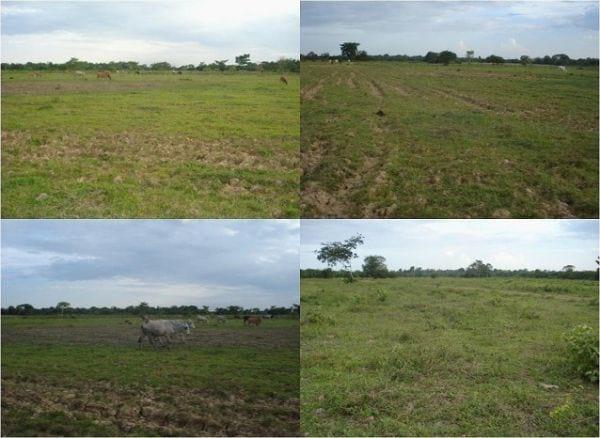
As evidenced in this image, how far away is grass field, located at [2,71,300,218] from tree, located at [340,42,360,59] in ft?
2.23

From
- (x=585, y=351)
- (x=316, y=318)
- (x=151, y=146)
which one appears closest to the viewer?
(x=585, y=351)

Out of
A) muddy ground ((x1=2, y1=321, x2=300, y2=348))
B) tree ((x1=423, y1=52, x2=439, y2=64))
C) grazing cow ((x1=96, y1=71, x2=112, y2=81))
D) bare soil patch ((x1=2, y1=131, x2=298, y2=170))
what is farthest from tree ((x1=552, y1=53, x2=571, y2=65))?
grazing cow ((x1=96, y1=71, x2=112, y2=81))

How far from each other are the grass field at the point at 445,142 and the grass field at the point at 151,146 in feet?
1.43

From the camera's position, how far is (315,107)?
729 centimetres

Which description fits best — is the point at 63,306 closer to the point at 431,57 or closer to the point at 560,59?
the point at 431,57

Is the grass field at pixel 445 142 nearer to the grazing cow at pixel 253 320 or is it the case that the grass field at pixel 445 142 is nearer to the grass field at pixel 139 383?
the grazing cow at pixel 253 320

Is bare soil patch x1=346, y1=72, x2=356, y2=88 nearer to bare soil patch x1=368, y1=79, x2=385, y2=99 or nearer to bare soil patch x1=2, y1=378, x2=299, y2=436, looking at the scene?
bare soil patch x1=368, y1=79, x2=385, y2=99

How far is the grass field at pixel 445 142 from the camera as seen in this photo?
6.08 metres

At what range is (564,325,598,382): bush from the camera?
5500 millimetres

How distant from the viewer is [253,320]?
21.2 ft

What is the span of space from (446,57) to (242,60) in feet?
8.73

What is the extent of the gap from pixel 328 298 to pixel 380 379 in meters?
1.13

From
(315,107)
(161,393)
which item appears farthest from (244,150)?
(161,393)

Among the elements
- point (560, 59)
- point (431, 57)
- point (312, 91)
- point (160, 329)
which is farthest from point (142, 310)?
point (560, 59)
